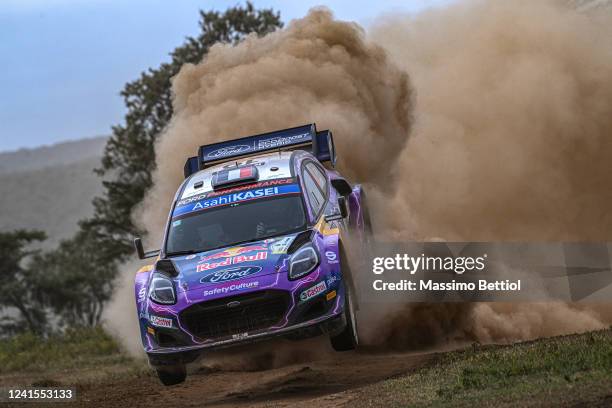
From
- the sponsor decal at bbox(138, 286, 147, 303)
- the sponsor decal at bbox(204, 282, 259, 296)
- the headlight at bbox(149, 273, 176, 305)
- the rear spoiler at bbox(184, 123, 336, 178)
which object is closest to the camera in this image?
the sponsor decal at bbox(204, 282, 259, 296)

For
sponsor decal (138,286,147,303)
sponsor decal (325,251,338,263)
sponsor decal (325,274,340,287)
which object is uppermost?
sponsor decal (325,251,338,263)

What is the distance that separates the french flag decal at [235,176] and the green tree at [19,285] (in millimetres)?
34042

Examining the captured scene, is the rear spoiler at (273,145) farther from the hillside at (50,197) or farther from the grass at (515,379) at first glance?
the hillside at (50,197)

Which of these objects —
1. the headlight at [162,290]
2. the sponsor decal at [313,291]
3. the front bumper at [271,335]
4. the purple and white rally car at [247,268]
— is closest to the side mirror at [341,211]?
the purple and white rally car at [247,268]

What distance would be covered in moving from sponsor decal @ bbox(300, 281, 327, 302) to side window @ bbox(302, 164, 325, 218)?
1.33 metres

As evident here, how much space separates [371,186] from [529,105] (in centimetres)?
551

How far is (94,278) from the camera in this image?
45312 millimetres

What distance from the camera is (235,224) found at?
36.4ft

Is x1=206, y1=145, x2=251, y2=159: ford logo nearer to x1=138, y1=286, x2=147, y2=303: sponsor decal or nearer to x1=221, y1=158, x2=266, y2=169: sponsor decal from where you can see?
x1=221, y1=158, x2=266, y2=169: sponsor decal

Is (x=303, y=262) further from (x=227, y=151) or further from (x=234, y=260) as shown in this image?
(x=227, y=151)

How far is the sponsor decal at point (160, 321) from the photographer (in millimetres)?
10141

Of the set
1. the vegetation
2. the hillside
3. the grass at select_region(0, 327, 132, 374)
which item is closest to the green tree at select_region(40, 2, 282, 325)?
the vegetation
